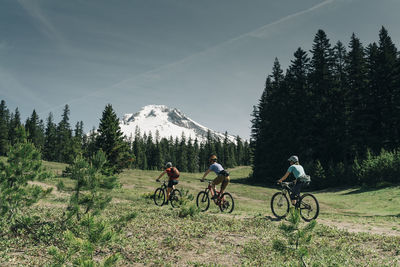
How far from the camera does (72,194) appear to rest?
8.38 meters

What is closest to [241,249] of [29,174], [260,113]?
[29,174]

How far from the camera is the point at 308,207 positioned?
1115cm

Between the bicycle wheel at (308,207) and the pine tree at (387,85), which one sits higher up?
the pine tree at (387,85)

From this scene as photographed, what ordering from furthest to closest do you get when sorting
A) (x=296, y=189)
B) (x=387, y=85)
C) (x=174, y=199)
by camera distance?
(x=387, y=85)
(x=174, y=199)
(x=296, y=189)

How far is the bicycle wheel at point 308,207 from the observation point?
36.4ft

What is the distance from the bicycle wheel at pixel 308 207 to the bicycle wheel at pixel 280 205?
67 cm

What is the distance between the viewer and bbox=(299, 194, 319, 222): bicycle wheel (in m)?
11.1

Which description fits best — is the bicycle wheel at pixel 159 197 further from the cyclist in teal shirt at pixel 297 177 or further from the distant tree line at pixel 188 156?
the distant tree line at pixel 188 156

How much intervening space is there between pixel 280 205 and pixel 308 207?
1.21 meters

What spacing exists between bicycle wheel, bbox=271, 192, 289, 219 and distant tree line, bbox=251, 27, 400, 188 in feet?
88.2

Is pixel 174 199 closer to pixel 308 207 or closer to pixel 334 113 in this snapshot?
pixel 308 207

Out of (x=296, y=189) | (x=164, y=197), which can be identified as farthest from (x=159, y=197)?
(x=296, y=189)

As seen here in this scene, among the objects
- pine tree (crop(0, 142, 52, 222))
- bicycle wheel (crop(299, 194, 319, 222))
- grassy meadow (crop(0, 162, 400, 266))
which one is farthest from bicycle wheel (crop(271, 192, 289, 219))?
pine tree (crop(0, 142, 52, 222))

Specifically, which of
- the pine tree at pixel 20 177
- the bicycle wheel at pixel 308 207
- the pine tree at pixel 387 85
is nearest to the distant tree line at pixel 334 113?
the pine tree at pixel 387 85
